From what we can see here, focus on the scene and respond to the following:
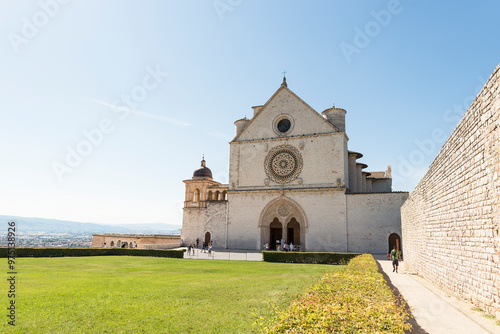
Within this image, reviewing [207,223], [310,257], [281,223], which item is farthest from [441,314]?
Result: [207,223]

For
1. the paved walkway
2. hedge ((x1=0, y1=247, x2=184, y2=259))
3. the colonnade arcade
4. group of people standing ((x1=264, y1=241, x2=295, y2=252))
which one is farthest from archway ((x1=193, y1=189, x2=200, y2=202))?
the paved walkway

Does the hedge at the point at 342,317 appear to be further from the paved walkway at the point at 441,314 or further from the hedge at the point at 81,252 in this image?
the hedge at the point at 81,252

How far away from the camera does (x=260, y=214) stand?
123 ft

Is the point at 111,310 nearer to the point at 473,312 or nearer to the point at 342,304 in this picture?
the point at 342,304

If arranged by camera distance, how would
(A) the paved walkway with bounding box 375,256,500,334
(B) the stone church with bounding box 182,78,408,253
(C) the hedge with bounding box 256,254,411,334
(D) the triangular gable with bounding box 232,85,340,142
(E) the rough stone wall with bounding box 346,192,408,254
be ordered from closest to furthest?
(C) the hedge with bounding box 256,254,411,334 < (A) the paved walkway with bounding box 375,256,500,334 < (E) the rough stone wall with bounding box 346,192,408,254 < (B) the stone church with bounding box 182,78,408,253 < (D) the triangular gable with bounding box 232,85,340,142

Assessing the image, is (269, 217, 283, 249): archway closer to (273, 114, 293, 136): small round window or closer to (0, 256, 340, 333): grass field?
(273, 114, 293, 136): small round window

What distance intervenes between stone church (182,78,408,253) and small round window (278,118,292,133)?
0.12 metres

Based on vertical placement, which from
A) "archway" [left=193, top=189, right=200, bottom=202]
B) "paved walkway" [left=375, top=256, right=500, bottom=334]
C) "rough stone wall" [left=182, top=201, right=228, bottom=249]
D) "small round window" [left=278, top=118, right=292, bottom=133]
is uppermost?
"small round window" [left=278, top=118, right=292, bottom=133]

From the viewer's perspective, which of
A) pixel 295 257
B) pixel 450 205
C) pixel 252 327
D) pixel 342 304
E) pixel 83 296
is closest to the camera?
pixel 342 304

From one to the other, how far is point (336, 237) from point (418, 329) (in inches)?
1060

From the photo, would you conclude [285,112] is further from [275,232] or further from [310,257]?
[310,257]

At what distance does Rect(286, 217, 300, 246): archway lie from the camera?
37406mm

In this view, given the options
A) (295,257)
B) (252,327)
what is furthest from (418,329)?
(295,257)

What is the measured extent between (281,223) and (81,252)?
2013 centimetres
